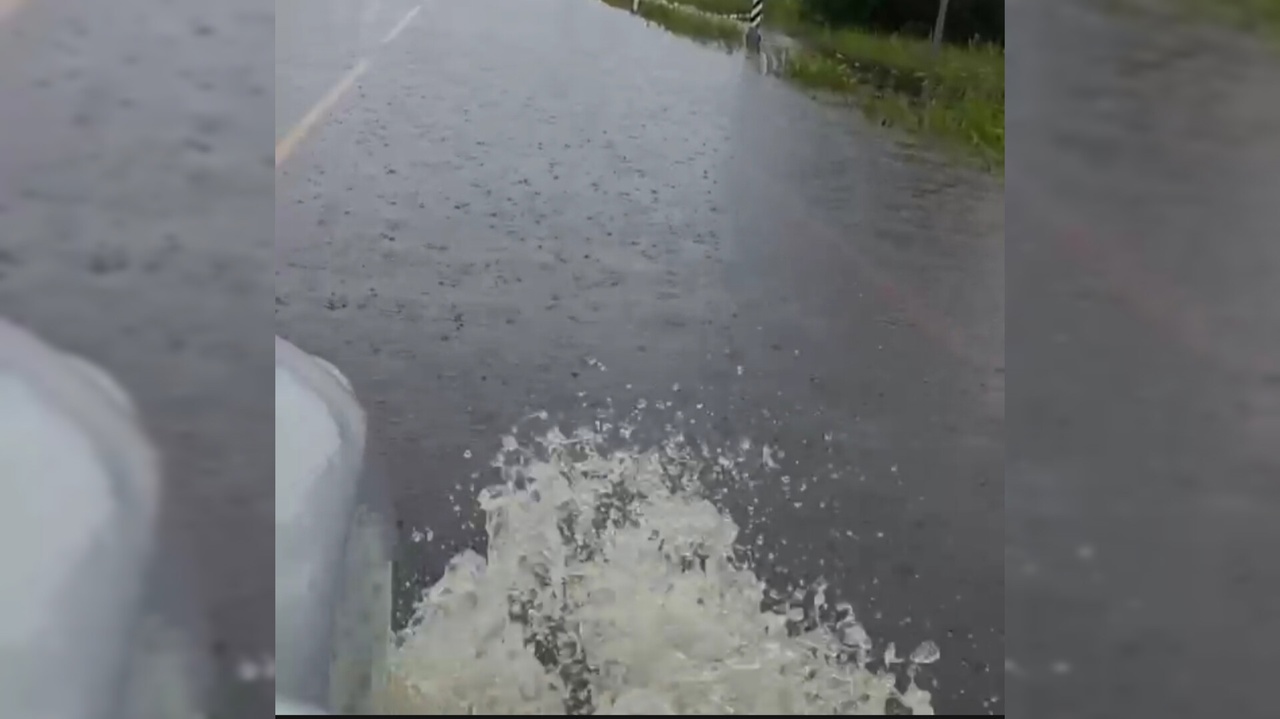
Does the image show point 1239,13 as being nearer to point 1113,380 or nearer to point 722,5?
point 1113,380

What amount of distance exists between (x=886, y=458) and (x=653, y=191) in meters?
1.04

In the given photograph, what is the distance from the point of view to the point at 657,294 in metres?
2.05

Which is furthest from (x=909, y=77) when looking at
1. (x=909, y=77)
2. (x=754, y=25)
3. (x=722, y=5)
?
(x=722, y=5)

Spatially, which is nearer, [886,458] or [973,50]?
[973,50]

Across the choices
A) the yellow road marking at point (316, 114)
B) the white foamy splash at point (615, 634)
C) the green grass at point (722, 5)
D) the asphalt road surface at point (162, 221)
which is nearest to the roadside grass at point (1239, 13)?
the white foamy splash at point (615, 634)

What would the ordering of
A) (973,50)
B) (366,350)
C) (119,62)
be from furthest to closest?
(366,350)
(973,50)
(119,62)

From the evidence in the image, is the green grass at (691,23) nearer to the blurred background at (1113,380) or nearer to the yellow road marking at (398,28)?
the yellow road marking at (398,28)

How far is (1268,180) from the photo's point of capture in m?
0.66

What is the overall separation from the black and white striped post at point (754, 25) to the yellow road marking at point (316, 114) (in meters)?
0.98

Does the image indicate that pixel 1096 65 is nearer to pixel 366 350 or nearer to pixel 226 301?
pixel 226 301

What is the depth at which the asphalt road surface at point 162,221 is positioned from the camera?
70 cm

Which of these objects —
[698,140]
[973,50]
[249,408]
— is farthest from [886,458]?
[698,140]

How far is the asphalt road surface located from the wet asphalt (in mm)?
510

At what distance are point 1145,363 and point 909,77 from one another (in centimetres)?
110
